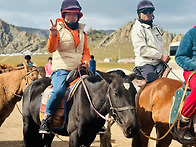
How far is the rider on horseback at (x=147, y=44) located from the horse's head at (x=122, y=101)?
1747 mm

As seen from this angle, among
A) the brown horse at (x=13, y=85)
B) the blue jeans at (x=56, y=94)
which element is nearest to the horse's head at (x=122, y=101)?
the blue jeans at (x=56, y=94)

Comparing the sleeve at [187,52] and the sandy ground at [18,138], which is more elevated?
the sleeve at [187,52]

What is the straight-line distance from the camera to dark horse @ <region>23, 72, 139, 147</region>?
333cm

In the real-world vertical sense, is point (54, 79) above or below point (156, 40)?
below

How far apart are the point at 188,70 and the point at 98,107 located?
1.52m

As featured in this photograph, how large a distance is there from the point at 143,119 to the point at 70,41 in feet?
6.71

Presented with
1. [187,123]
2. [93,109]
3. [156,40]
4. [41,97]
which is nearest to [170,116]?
[187,123]

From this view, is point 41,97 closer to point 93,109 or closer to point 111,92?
point 93,109

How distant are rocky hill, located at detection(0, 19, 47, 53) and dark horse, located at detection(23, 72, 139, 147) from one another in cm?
14779

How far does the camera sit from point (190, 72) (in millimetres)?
4008

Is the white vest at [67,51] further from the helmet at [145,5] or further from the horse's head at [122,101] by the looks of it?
the helmet at [145,5]

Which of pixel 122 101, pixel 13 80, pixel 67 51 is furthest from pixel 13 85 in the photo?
pixel 122 101

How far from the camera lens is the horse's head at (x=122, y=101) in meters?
3.25

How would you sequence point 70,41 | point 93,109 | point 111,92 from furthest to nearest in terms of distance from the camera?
point 70,41 → point 93,109 → point 111,92
